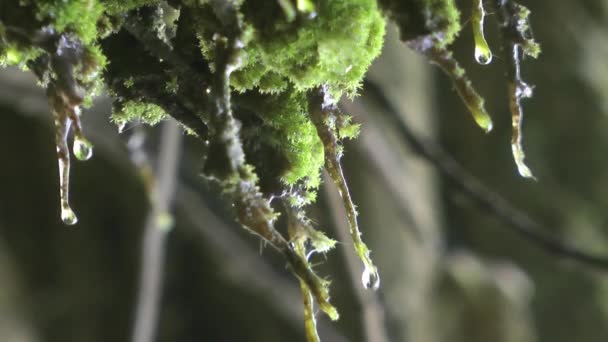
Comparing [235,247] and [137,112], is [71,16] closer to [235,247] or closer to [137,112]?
[137,112]

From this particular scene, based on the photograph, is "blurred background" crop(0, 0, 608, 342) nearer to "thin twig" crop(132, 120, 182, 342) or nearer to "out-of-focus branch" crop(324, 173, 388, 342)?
"thin twig" crop(132, 120, 182, 342)

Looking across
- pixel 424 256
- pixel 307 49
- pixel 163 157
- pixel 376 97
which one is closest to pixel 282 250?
pixel 307 49

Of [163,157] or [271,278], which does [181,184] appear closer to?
[271,278]

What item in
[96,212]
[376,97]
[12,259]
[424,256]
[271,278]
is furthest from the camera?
[96,212]

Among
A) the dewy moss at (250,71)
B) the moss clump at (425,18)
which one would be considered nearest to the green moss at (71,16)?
the dewy moss at (250,71)

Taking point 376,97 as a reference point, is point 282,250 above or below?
below

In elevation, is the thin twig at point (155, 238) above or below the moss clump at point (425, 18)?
Answer: above

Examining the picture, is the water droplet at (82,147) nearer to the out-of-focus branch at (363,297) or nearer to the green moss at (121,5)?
the green moss at (121,5)

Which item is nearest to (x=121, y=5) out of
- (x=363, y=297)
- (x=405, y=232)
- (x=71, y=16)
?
(x=71, y=16)
